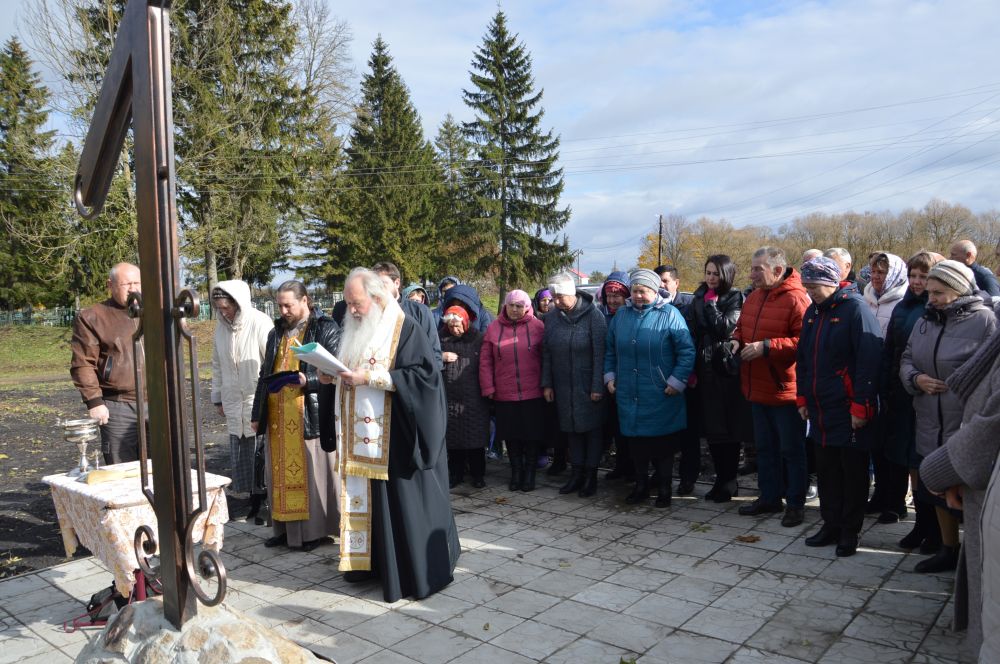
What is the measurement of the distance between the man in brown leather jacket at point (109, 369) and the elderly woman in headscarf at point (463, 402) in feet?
9.61

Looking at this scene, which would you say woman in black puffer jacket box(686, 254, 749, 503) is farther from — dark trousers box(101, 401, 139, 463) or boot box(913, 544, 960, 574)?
dark trousers box(101, 401, 139, 463)

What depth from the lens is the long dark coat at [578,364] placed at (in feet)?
21.6

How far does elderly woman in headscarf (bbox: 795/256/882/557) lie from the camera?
15.7ft

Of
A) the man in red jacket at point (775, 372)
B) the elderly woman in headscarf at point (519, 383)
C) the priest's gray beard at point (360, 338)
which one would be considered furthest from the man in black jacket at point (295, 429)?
the man in red jacket at point (775, 372)

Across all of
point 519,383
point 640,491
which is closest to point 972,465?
point 640,491

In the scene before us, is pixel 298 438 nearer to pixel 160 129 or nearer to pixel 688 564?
pixel 688 564

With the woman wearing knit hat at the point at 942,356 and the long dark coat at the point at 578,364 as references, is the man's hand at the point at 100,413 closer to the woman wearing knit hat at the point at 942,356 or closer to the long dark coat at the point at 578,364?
the long dark coat at the point at 578,364

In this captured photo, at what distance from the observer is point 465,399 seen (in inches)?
282

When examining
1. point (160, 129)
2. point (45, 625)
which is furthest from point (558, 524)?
point (160, 129)

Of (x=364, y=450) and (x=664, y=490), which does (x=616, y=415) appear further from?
(x=364, y=450)

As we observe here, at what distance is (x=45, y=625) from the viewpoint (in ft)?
13.6

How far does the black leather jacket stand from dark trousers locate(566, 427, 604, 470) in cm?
244

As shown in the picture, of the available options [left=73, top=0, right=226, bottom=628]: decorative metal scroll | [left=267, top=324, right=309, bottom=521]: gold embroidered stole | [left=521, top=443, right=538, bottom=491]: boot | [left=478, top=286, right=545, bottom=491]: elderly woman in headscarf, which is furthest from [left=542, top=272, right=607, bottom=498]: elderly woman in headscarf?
[left=73, top=0, right=226, bottom=628]: decorative metal scroll

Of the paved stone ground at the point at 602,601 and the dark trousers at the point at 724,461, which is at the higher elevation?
the dark trousers at the point at 724,461
